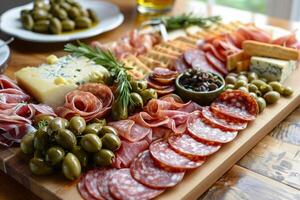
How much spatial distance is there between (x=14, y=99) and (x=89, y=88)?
0.26 metres

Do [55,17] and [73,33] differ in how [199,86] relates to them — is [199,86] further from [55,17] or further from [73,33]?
[55,17]

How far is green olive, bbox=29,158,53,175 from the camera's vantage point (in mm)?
1239

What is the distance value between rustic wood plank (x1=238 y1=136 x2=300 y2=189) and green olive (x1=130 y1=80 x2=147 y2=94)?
41 centimetres

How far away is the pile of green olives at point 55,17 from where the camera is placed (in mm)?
2160

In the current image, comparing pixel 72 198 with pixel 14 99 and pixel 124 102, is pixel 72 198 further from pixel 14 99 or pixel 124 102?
pixel 14 99

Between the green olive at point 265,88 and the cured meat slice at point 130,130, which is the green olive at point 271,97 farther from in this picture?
the cured meat slice at point 130,130

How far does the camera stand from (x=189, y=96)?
1575 millimetres

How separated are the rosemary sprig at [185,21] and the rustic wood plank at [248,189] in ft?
3.60

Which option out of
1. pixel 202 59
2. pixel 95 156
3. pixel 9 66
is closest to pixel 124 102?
pixel 95 156

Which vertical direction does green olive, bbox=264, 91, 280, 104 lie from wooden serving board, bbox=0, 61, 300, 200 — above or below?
above

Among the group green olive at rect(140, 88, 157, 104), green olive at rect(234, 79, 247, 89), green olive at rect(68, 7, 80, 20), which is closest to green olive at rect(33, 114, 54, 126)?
green olive at rect(140, 88, 157, 104)

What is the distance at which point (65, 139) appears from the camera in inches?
Result: 49.1

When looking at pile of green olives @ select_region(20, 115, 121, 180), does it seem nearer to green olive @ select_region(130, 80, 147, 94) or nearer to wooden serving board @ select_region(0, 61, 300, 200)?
wooden serving board @ select_region(0, 61, 300, 200)

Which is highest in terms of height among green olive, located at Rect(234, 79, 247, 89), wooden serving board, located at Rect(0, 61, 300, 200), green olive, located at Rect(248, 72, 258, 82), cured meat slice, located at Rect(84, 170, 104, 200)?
green olive, located at Rect(234, 79, 247, 89)
